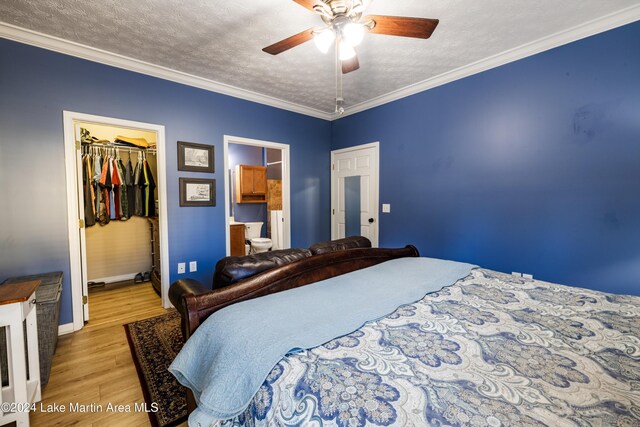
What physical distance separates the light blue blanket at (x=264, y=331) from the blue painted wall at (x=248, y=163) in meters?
4.41

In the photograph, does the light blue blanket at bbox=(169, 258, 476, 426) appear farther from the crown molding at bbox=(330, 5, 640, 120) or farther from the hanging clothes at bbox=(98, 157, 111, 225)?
the hanging clothes at bbox=(98, 157, 111, 225)

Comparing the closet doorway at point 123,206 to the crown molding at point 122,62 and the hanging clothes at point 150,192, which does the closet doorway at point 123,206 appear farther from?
the crown molding at point 122,62

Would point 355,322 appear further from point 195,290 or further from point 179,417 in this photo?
point 179,417

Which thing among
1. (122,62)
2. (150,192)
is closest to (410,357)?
(122,62)

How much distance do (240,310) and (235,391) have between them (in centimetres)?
35

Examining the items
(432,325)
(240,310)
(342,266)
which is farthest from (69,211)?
(432,325)

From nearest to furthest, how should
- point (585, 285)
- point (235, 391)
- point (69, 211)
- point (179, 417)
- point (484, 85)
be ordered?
point (235, 391), point (179, 417), point (585, 285), point (69, 211), point (484, 85)

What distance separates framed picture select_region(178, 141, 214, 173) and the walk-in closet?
115cm

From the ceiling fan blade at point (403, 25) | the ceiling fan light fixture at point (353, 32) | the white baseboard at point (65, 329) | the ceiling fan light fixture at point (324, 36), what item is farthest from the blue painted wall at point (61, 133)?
the ceiling fan blade at point (403, 25)

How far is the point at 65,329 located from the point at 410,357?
327cm

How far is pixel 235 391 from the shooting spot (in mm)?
809

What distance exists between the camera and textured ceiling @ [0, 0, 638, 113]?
6.39 feet

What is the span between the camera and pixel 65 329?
8.18 feet

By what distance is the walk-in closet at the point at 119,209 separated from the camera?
356 centimetres
